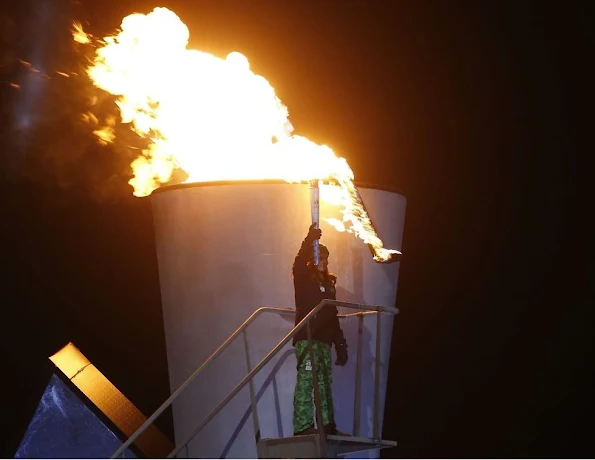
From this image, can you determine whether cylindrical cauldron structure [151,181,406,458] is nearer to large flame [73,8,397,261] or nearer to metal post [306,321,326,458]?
large flame [73,8,397,261]

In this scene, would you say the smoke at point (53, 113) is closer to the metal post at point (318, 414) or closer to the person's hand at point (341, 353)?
the person's hand at point (341, 353)

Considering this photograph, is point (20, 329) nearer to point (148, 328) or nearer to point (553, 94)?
point (148, 328)

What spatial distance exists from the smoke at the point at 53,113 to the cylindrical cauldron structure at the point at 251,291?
1971 mm

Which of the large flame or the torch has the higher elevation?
the large flame

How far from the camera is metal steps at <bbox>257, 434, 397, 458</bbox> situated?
17.7ft

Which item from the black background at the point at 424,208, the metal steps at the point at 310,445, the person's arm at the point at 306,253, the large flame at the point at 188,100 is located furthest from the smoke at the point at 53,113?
the metal steps at the point at 310,445

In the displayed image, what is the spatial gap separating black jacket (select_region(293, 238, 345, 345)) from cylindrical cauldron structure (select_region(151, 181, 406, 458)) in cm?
78

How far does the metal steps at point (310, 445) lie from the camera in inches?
213

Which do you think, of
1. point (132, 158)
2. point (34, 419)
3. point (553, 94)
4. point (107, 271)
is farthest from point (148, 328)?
point (553, 94)

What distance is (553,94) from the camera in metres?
9.26

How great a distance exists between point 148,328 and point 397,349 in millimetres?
3522

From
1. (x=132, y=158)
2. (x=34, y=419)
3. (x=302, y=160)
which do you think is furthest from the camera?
(x=132, y=158)

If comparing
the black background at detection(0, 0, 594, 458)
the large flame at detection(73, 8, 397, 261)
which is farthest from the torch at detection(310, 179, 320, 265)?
the black background at detection(0, 0, 594, 458)

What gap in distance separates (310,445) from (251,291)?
193 centimetres
